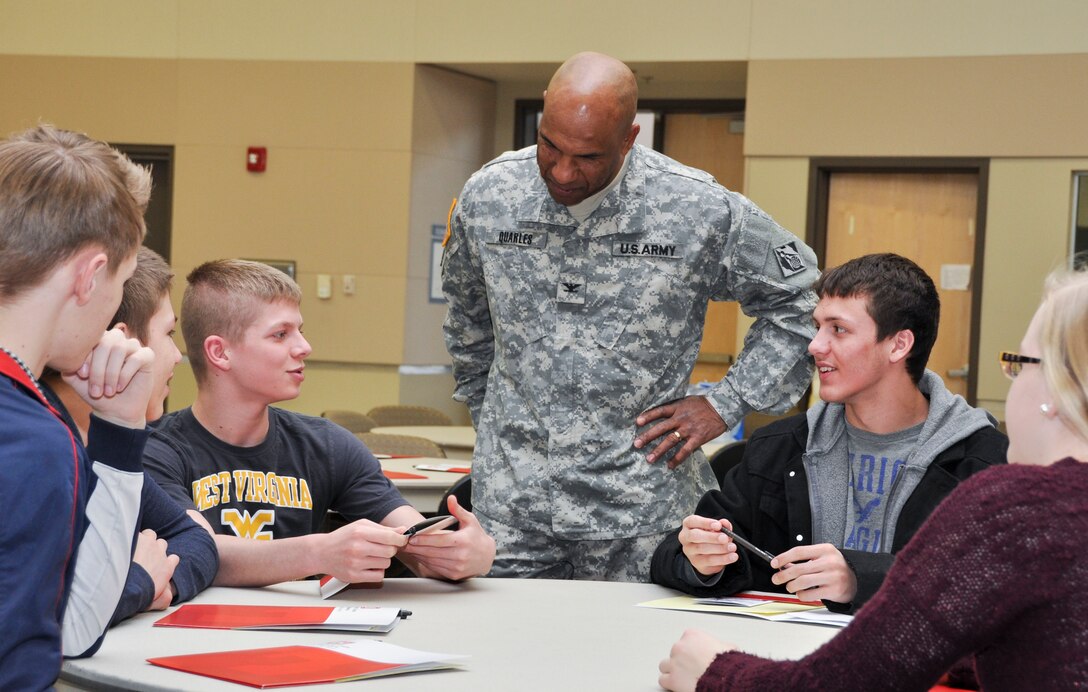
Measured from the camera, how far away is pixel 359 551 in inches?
77.7

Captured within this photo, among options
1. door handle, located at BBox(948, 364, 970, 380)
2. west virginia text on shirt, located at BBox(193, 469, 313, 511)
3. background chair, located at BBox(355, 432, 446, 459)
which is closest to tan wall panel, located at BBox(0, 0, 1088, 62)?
door handle, located at BBox(948, 364, 970, 380)

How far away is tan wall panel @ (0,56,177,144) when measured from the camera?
8.33 m

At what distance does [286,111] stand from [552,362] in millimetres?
6151

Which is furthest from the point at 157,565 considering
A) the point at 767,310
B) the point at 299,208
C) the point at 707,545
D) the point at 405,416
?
the point at 299,208

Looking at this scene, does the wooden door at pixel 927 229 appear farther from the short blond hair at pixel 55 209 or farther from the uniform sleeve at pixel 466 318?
the short blond hair at pixel 55 209

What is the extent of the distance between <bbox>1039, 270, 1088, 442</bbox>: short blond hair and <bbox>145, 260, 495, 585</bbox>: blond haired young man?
3.79 feet

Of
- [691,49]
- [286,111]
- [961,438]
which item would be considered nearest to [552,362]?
[961,438]

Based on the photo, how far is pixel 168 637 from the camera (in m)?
1.66

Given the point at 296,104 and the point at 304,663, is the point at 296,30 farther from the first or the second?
the point at 304,663

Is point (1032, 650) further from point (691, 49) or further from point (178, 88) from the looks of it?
point (178, 88)

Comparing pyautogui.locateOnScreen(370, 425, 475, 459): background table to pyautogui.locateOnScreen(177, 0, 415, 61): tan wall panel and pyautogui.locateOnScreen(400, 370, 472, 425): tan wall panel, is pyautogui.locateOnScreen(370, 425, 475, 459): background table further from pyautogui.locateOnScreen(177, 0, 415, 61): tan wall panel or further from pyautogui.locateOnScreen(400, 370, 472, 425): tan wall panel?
pyautogui.locateOnScreen(177, 0, 415, 61): tan wall panel

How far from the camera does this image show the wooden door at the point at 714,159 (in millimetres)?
8336

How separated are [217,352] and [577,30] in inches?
224

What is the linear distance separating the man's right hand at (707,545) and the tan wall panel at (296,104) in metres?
6.32
